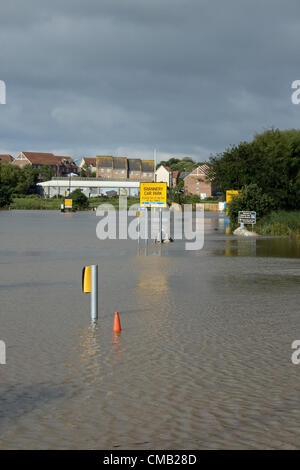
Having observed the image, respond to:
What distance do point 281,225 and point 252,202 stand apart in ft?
13.9

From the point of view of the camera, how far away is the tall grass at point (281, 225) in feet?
146

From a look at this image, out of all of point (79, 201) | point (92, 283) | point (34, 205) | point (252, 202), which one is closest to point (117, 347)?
point (92, 283)

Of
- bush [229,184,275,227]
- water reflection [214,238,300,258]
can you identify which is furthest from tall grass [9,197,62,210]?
water reflection [214,238,300,258]

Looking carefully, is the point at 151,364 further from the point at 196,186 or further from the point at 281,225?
the point at 196,186

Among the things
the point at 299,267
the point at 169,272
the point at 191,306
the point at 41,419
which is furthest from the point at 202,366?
the point at 299,267

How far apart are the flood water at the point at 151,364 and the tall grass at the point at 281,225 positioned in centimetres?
2490

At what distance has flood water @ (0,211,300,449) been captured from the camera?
6173mm

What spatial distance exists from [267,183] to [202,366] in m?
45.3

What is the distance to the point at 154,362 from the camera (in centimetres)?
908

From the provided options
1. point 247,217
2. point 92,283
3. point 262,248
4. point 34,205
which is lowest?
point 262,248

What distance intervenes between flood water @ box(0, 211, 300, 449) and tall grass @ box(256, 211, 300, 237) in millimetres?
24899

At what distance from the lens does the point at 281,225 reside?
4584 centimetres

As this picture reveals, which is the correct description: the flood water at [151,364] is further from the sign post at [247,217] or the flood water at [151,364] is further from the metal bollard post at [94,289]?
the sign post at [247,217]
